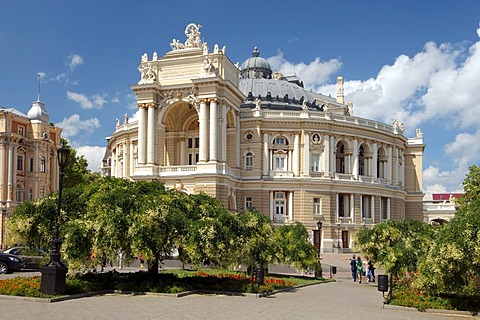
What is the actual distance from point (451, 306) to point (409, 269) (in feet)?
13.8

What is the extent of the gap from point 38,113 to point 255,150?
3298 centimetres

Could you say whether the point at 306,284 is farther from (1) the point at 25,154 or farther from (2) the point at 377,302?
(1) the point at 25,154

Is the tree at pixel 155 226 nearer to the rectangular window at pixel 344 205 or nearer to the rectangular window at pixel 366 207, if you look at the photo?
the rectangular window at pixel 344 205

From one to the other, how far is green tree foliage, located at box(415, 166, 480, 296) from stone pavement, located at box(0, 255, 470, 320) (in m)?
1.21

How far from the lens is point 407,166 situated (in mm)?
78188

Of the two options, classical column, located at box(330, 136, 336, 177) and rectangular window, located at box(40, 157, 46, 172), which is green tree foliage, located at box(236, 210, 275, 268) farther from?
rectangular window, located at box(40, 157, 46, 172)

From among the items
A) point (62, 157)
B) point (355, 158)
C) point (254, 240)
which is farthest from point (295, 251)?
point (355, 158)

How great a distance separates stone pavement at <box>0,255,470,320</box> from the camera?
17.9 m

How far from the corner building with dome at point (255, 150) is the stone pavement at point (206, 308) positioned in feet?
101

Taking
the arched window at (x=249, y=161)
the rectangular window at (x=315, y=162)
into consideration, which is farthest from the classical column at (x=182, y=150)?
the rectangular window at (x=315, y=162)

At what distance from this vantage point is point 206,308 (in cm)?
1981

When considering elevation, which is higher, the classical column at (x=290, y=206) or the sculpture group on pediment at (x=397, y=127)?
the sculpture group on pediment at (x=397, y=127)

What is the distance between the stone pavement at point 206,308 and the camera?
17.9 m

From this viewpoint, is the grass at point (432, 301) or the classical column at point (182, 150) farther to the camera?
the classical column at point (182, 150)
